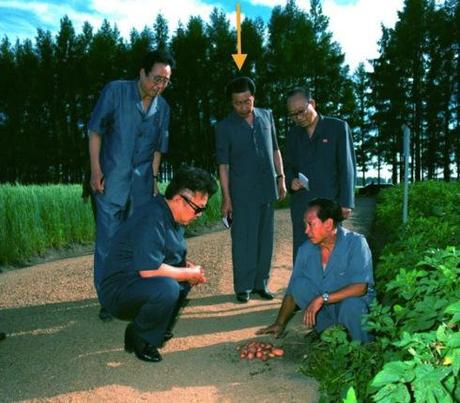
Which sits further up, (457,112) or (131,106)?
(457,112)

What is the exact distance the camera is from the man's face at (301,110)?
14.7ft

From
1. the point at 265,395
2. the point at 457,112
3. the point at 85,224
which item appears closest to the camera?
the point at 265,395

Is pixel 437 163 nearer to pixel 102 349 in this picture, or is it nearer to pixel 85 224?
pixel 85 224

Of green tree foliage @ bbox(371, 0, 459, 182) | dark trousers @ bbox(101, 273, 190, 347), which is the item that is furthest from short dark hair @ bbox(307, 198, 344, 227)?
green tree foliage @ bbox(371, 0, 459, 182)

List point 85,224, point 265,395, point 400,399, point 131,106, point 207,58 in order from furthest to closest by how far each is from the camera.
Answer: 1. point 207,58
2. point 85,224
3. point 131,106
4. point 265,395
5. point 400,399

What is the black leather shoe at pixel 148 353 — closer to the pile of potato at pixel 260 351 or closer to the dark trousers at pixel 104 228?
the pile of potato at pixel 260 351

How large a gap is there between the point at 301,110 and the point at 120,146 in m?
1.56

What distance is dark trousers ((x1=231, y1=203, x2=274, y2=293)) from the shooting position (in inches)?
202

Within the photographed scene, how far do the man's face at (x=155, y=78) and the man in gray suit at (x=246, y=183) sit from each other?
81 cm

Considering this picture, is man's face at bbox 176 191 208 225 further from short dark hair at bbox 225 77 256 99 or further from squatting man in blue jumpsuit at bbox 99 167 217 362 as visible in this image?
short dark hair at bbox 225 77 256 99

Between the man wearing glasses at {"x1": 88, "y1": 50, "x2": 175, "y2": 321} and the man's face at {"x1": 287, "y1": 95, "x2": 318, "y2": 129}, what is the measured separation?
1.05 meters

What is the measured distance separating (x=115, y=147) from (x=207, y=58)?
34616mm

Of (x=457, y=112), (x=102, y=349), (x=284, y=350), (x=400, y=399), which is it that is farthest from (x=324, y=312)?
(x=457, y=112)

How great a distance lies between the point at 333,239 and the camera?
12.0 ft
